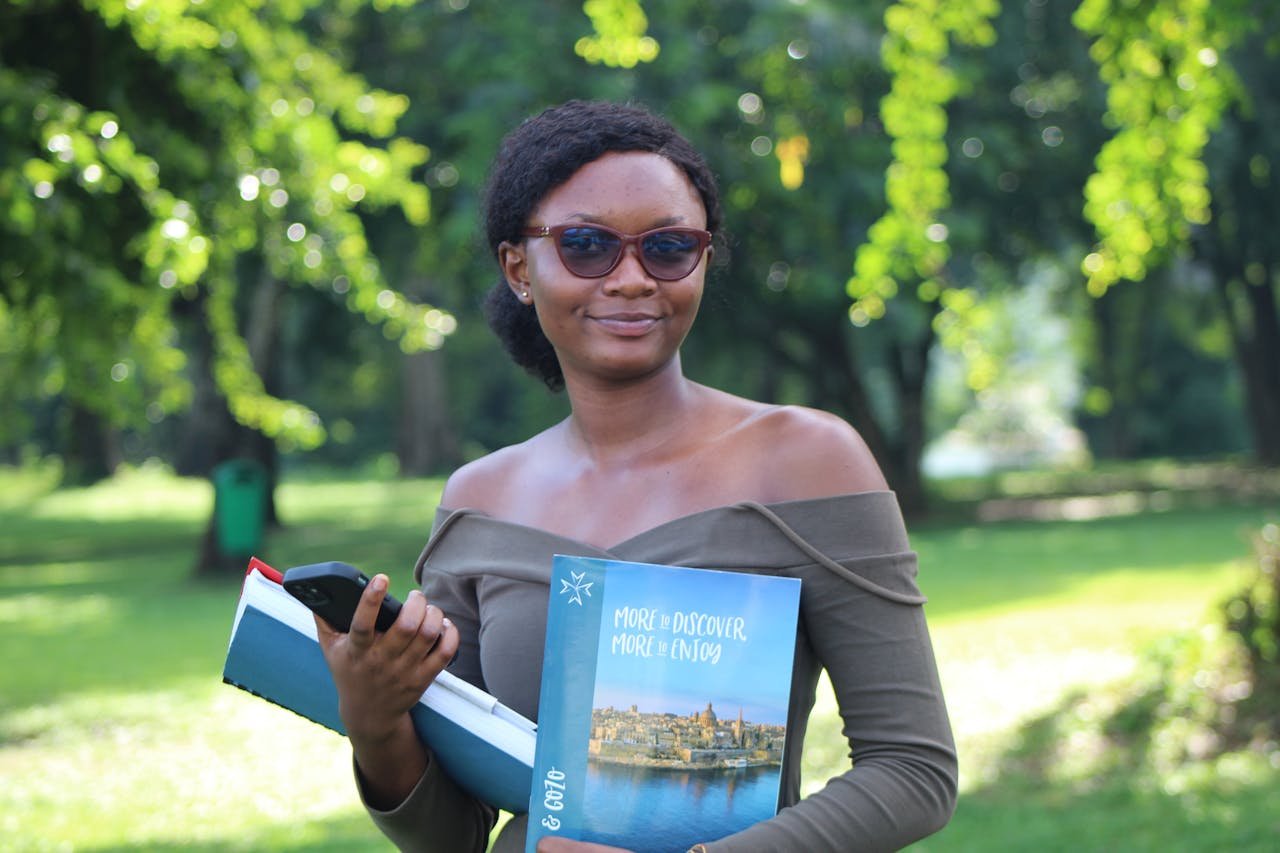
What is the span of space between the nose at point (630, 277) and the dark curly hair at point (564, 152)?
0.48 feet

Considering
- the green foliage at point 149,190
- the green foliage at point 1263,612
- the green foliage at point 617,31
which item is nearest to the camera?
the green foliage at point 617,31

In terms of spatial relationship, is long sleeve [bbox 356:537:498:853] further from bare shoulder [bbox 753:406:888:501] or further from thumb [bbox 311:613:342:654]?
bare shoulder [bbox 753:406:888:501]

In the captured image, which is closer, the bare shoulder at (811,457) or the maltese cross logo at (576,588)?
the maltese cross logo at (576,588)

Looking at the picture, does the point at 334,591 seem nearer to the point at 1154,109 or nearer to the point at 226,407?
the point at 1154,109

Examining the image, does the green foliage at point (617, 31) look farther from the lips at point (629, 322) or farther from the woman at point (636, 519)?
the lips at point (629, 322)

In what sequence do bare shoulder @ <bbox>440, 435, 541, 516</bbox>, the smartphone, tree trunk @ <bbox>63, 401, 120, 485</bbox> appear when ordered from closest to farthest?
the smartphone
bare shoulder @ <bbox>440, 435, 541, 516</bbox>
tree trunk @ <bbox>63, 401, 120, 485</bbox>

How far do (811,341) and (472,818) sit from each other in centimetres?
2325

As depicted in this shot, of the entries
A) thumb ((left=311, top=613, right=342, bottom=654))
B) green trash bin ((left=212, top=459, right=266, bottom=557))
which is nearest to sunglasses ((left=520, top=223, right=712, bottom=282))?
thumb ((left=311, top=613, right=342, bottom=654))

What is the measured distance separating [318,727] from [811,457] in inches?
379

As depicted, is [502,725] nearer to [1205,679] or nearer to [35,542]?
[1205,679]

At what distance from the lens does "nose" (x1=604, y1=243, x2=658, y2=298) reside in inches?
80.1

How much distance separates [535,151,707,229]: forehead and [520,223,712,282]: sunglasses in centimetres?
2

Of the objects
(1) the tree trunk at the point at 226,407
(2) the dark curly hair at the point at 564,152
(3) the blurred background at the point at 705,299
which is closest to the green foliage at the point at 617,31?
(3) the blurred background at the point at 705,299

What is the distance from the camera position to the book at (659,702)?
5.98 ft
